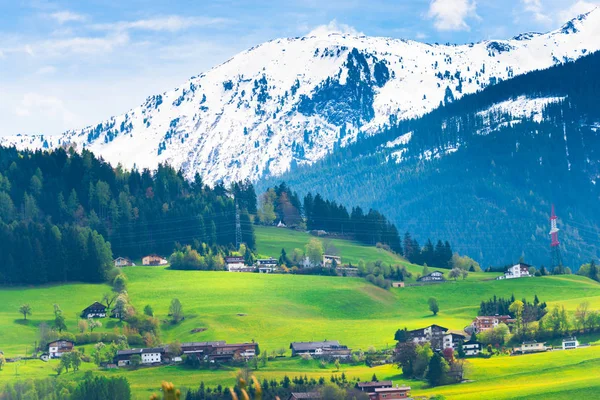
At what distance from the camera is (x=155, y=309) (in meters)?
173

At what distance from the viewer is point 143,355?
147750 mm

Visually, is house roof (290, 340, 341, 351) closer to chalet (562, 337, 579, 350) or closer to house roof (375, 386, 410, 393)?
house roof (375, 386, 410, 393)

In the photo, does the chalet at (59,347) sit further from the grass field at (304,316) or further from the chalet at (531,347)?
the chalet at (531,347)

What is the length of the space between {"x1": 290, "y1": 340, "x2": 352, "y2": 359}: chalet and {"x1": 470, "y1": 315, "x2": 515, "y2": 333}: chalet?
19.2 meters

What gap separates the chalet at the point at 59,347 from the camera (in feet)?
492

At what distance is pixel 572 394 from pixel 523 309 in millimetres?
43941

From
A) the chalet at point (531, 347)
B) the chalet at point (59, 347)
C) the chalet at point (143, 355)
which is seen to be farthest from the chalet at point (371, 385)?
the chalet at point (59, 347)

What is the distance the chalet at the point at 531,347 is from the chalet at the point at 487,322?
9.13 meters

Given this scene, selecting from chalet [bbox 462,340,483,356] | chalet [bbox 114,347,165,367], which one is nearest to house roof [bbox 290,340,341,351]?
chalet [bbox 462,340,483,356]

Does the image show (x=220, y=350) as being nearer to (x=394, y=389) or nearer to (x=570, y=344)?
(x=394, y=389)

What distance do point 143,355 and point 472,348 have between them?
37.5 meters

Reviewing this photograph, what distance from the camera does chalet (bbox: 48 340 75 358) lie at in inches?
5906

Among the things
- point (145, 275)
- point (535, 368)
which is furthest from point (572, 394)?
point (145, 275)

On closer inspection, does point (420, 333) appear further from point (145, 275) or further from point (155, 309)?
point (145, 275)
